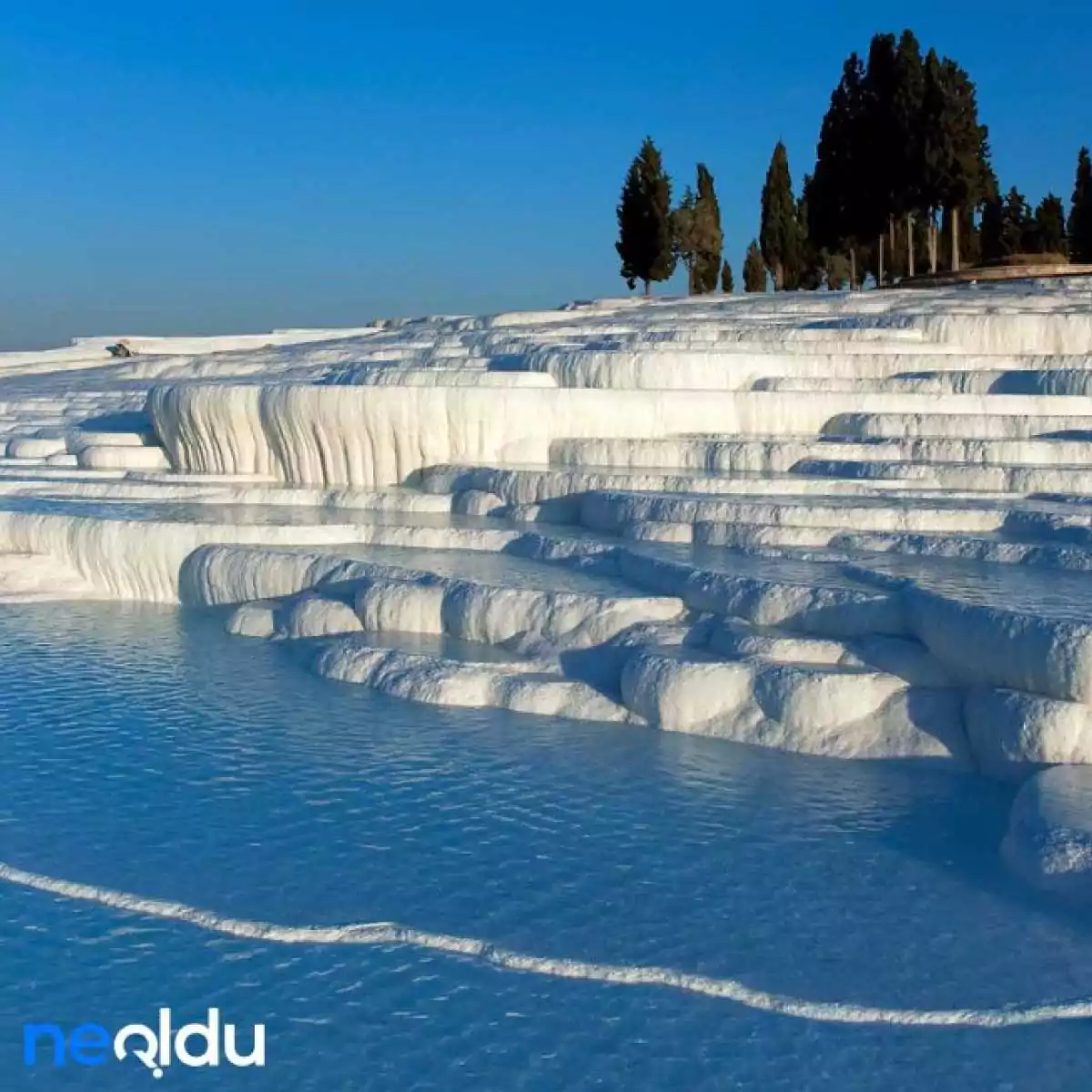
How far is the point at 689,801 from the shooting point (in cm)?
469

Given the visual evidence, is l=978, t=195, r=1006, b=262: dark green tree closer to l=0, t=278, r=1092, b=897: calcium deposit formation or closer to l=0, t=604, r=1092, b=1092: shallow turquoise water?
l=0, t=278, r=1092, b=897: calcium deposit formation

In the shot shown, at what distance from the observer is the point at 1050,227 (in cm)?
3894

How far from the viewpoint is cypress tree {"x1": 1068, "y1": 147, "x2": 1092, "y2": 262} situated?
31.2 m

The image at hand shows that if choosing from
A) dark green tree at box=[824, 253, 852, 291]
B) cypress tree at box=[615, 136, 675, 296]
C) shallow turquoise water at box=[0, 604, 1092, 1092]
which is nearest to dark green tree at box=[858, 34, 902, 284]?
cypress tree at box=[615, 136, 675, 296]

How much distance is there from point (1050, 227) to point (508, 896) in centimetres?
3887

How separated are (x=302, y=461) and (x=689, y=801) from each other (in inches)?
266

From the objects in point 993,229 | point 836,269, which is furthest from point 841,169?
point 993,229

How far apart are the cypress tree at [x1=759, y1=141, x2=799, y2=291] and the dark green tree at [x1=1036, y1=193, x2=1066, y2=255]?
25.1ft

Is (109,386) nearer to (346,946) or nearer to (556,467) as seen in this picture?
(556,467)

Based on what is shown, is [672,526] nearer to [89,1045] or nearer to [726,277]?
[89,1045]

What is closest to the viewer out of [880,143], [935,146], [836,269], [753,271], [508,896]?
[508,896]

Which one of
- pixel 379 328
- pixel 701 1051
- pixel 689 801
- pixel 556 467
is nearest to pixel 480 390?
pixel 556 467

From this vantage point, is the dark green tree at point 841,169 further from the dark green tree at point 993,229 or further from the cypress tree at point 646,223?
the dark green tree at point 993,229

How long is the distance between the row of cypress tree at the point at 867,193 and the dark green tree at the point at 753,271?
5.25 m
